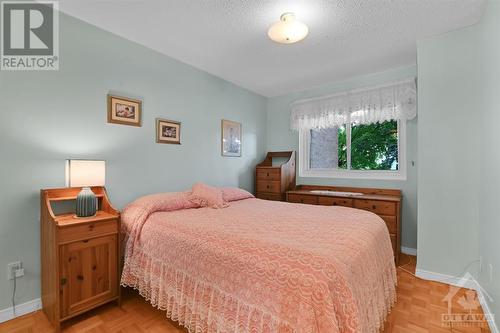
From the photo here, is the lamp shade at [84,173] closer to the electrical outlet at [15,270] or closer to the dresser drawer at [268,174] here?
the electrical outlet at [15,270]

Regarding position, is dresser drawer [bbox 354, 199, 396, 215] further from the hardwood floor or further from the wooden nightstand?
the wooden nightstand

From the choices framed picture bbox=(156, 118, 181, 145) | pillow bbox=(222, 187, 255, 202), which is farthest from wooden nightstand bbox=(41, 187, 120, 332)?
pillow bbox=(222, 187, 255, 202)

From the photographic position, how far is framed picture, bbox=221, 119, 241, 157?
3.61 meters

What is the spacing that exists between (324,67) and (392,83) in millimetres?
941

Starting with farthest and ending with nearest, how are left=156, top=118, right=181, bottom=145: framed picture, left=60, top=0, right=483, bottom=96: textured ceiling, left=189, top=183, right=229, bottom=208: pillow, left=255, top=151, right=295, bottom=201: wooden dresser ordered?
left=255, top=151, right=295, bottom=201: wooden dresser
left=156, top=118, right=181, bottom=145: framed picture
left=189, top=183, right=229, bottom=208: pillow
left=60, top=0, right=483, bottom=96: textured ceiling

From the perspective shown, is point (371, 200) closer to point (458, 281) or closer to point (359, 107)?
point (458, 281)

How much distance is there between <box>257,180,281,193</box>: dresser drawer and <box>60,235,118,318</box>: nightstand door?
7.78 ft

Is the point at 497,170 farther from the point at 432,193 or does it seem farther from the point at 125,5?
the point at 125,5

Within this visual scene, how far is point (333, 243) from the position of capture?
54.1 inches

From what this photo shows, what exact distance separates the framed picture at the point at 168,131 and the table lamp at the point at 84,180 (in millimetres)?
843

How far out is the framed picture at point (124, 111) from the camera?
2361 mm

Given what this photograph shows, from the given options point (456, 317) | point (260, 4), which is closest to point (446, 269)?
point (456, 317)

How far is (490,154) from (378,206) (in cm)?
128

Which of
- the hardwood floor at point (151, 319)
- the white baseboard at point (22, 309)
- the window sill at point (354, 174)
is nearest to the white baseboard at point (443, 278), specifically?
the hardwood floor at point (151, 319)
